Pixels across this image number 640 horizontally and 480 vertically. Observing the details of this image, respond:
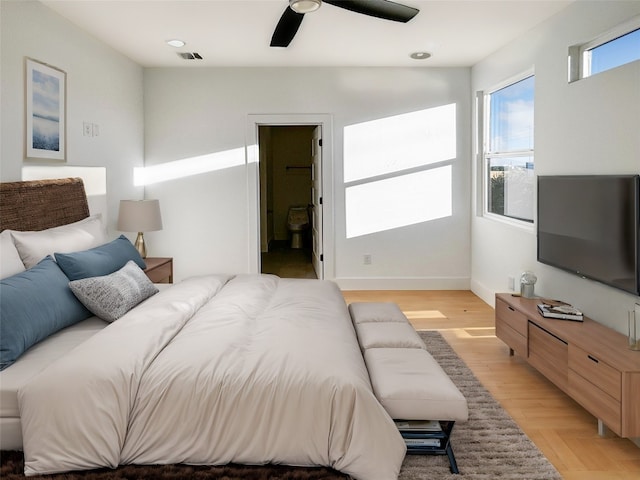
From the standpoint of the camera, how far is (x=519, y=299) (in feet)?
13.1

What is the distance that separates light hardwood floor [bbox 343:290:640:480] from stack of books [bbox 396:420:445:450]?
57 cm

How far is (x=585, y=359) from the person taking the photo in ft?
9.37

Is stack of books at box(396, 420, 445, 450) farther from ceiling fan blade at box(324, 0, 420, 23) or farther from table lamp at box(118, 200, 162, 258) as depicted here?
table lamp at box(118, 200, 162, 258)

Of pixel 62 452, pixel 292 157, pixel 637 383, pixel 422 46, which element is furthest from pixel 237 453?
pixel 292 157

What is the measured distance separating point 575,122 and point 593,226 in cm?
83

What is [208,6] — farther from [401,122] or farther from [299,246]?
[299,246]

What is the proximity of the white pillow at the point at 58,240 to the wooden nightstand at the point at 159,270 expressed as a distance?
85cm

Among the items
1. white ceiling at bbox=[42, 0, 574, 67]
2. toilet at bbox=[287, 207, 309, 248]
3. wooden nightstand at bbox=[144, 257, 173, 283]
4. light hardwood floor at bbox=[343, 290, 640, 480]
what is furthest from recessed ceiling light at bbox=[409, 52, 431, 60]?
toilet at bbox=[287, 207, 309, 248]

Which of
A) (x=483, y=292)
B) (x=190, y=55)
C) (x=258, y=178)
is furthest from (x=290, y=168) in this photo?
(x=483, y=292)

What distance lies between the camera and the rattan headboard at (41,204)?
11.1 ft

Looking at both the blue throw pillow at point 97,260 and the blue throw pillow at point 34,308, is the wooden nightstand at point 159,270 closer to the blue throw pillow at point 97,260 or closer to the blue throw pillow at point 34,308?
the blue throw pillow at point 97,260

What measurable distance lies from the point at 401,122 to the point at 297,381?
15.2 ft

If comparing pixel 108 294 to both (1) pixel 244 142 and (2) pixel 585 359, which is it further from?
(1) pixel 244 142

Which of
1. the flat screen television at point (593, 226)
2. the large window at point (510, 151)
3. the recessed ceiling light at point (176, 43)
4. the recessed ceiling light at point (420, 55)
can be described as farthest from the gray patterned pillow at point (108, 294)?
the recessed ceiling light at point (420, 55)
